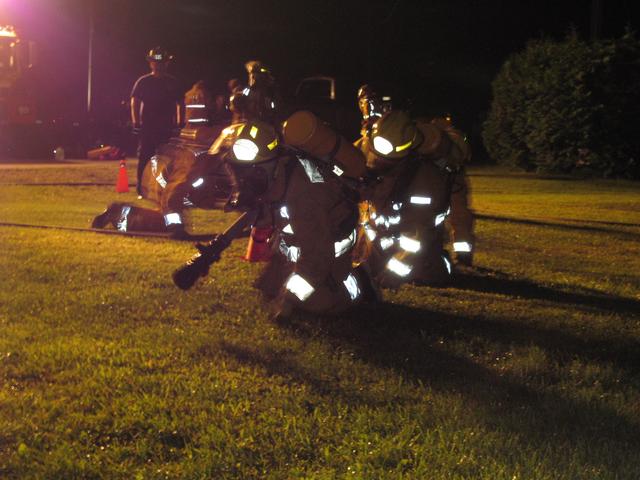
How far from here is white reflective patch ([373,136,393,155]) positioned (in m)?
7.72

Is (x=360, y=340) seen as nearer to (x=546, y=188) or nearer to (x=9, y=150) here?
(x=546, y=188)

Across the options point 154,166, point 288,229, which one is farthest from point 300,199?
point 154,166

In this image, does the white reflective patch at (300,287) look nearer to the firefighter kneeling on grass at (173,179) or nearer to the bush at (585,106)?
the firefighter kneeling on grass at (173,179)

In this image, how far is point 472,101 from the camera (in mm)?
42719

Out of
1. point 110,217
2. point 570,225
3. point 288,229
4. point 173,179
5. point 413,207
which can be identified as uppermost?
point 288,229

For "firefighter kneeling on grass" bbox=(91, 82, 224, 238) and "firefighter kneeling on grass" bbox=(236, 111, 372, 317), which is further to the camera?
"firefighter kneeling on grass" bbox=(91, 82, 224, 238)

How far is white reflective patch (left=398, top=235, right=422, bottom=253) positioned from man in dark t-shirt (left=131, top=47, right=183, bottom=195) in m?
5.30

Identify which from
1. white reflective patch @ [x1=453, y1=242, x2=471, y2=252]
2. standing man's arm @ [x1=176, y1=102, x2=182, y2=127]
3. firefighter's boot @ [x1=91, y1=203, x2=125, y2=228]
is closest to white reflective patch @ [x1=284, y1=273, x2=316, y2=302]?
white reflective patch @ [x1=453, y1=242, x2=471, y2=252]

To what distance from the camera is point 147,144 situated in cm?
1302

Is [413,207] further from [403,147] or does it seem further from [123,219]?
[123,219]

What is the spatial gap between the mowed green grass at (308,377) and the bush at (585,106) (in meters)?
18.0

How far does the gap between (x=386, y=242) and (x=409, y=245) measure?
51 cm

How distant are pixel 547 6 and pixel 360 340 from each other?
4468 cm

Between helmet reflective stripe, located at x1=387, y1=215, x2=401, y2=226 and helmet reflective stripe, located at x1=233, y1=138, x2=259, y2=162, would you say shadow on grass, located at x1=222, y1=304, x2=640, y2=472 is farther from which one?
helmet reflective stripe, located at x1=233, y1=138, x2=259, y2=162
